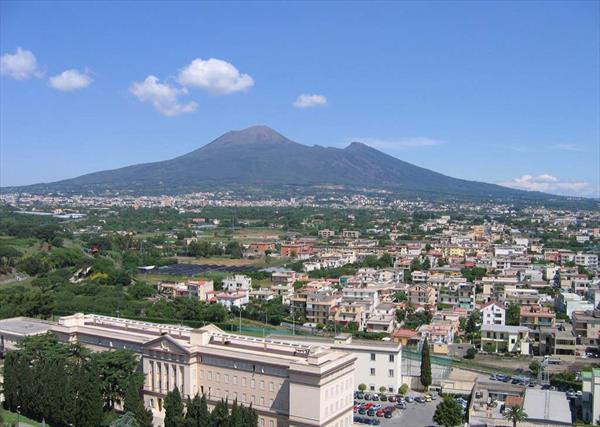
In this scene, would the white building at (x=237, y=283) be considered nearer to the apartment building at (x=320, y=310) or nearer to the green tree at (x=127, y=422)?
the apartment building at (x=320, y=310)

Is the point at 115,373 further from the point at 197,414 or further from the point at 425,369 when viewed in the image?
the point at 425,369

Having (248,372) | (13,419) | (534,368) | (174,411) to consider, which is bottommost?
(534,368)

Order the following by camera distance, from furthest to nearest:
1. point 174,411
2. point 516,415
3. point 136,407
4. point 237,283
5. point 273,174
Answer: point 273,174, point 237,283, point 516,415, point 136,407, point 174,411

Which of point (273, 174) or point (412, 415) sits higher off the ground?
point (273, 174)

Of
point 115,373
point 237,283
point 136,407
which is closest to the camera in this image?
point 136,407

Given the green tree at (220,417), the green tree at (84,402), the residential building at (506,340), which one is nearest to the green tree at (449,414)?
the green tree at (220,417)

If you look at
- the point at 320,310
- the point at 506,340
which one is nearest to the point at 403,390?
the point at 506,340

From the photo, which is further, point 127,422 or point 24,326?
point 24,326

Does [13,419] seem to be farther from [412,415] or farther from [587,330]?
[587,330]
